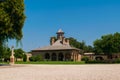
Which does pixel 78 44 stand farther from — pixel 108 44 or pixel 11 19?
pixel 11 19

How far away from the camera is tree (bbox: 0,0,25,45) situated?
123 feet

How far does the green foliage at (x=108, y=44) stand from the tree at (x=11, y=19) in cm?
6620

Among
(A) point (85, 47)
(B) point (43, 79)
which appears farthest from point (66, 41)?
(B) point (43, 79)

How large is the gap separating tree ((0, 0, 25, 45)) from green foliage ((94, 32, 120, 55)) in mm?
66198

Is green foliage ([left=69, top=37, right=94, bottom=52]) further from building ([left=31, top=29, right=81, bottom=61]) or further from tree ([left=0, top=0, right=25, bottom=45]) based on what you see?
tree ([left=0, top=0, right=25, bottom=45])

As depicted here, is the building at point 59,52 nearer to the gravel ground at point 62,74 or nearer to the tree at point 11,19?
the tree at point 11,19

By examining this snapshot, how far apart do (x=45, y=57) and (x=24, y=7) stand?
198ft

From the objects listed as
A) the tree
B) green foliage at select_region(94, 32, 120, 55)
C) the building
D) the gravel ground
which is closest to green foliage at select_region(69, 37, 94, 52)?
green foliage at select_region(94, 32, 120, 55)

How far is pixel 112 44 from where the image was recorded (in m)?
104

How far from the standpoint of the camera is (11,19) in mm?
39188

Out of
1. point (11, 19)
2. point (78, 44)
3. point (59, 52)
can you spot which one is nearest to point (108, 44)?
point (59, 52)

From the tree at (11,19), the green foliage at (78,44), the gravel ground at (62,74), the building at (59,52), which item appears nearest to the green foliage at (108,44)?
the building at (59,52)

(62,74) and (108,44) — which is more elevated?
(108,44)

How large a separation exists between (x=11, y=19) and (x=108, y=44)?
69.7 meters
